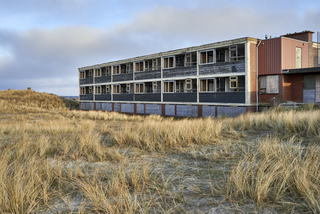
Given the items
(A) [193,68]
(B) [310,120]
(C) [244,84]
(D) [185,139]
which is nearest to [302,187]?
(D) [185,139]

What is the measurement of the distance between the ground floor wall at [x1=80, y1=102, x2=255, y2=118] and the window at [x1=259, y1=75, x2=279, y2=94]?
1.97 m

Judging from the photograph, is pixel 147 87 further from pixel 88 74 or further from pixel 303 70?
pixel 303 70

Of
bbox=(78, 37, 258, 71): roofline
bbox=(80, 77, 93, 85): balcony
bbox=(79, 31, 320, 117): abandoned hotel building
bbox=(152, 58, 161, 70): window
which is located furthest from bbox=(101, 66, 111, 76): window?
bbox=(152, 58, 161, 70): window

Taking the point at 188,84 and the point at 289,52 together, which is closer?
the point at 289,52

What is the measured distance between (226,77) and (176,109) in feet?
21.4

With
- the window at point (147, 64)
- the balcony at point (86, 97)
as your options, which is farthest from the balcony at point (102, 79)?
the window at point (147, 64)

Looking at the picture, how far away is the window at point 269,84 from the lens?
72.9 feet

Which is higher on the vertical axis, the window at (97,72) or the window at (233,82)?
the window at (97,72)

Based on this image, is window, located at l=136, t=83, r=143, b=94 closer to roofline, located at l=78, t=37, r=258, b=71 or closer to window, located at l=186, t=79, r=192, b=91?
roofline, located at l=78, t=37, r=258, b=71

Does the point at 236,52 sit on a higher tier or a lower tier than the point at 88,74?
lower

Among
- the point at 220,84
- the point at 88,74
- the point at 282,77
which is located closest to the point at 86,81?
the point at 88,74

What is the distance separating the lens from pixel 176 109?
1112 inches

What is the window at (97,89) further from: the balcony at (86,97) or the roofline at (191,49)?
the roofline at (191,49)

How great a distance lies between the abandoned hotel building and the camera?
2212 centimetres
